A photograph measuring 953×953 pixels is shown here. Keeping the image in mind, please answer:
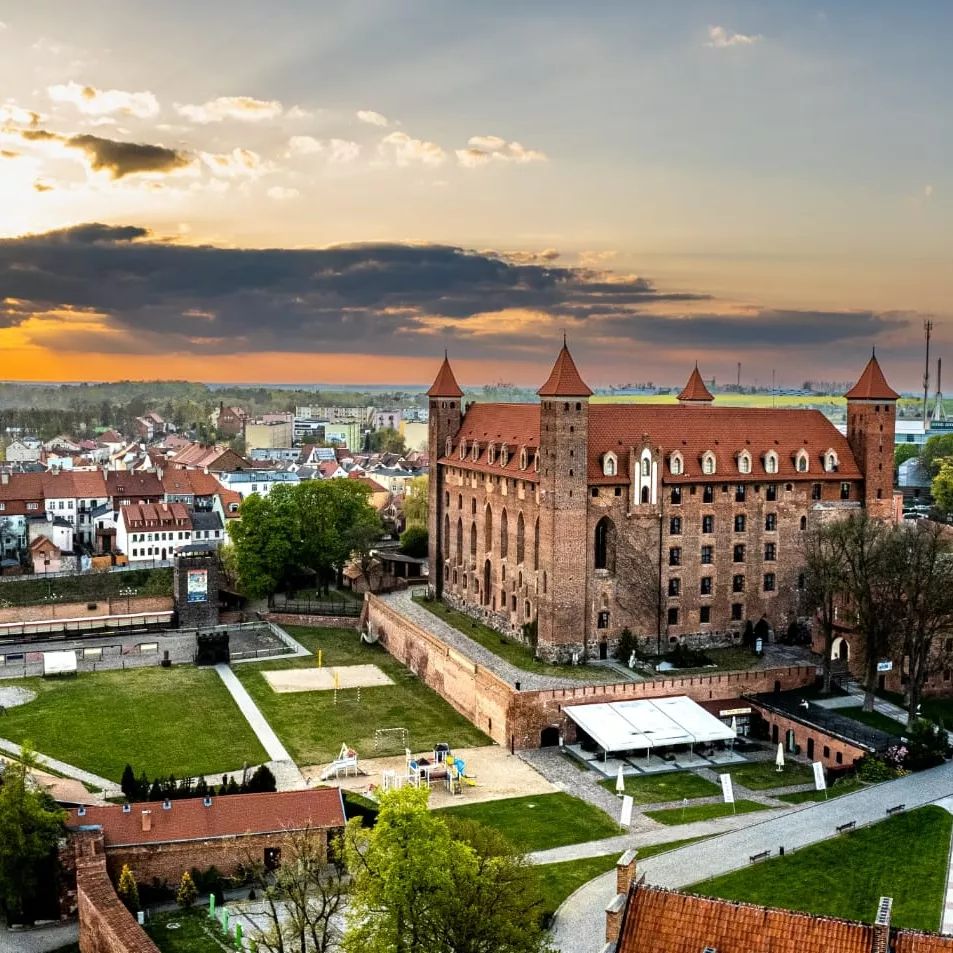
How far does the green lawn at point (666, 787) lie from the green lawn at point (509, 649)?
1074 cm

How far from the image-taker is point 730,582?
69875 mm

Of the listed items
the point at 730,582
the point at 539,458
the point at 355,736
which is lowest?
the point at 355,736

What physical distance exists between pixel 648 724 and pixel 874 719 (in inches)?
489

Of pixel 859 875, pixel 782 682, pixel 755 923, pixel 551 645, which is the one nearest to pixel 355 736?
pixel 551 645

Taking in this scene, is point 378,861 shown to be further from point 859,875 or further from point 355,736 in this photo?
point 355,736

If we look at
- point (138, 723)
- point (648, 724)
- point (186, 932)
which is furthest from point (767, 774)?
point (138, 723)

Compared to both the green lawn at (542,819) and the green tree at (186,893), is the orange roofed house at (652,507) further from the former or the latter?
Answer: the green tree at (186,893)

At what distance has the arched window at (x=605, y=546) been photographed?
6688 centimetres

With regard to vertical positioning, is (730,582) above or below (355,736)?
above

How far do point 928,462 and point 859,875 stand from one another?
430 ft

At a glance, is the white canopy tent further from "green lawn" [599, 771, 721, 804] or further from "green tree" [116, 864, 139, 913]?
"green tree" [116, 864, 139, 913]

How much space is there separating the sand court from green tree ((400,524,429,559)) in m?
28.9

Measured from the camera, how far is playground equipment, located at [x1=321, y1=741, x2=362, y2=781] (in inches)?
2048

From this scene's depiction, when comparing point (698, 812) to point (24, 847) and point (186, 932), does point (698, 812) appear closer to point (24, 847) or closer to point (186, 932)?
point (186, 932)
